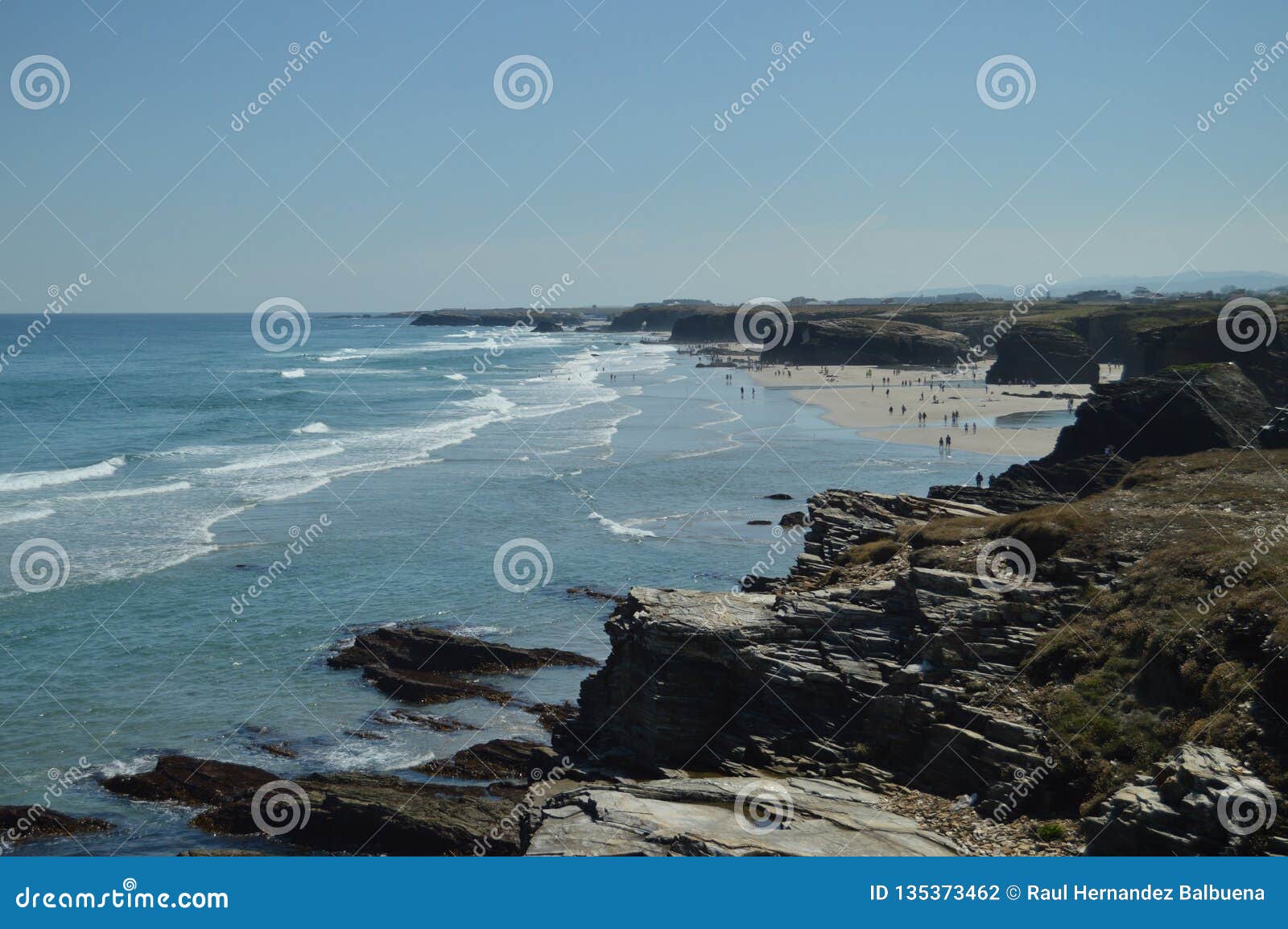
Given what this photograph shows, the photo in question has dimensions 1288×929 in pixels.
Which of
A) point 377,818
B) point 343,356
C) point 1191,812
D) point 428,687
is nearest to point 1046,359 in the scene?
point 428,687

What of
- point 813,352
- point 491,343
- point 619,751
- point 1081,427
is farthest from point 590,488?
point 491,343

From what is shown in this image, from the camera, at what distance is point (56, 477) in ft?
176

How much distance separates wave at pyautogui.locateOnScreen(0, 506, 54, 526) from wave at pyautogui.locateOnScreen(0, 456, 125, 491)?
6.04 m

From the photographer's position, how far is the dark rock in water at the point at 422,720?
2405 centimetres

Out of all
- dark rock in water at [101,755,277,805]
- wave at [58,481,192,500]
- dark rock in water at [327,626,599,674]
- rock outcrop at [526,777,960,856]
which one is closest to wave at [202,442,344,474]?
wave at [58,481,192,500]

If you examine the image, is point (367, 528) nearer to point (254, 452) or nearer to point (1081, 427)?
point (254, 452)

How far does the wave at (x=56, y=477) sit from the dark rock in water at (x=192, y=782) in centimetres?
3544

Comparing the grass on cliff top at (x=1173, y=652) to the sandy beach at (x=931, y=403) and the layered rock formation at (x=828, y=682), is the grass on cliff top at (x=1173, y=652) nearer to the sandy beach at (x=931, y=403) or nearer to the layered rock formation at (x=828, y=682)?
the layered rock formation at (x=828, y=682)

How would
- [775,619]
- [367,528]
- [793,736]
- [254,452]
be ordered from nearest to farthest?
[793,736] < [775,619] < [367,528] < [254,452]

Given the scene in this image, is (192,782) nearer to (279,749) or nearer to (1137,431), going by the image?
(279,749)

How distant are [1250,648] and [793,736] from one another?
23.3 feet

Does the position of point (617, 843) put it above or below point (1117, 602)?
below

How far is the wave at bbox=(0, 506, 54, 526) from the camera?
4286 cm

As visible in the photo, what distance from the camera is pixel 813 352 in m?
130
